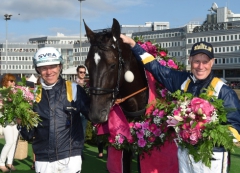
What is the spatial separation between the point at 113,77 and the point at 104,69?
0.15 meters

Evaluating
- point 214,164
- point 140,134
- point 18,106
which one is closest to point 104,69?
point 18,106

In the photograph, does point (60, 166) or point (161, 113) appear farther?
point (161, 113)

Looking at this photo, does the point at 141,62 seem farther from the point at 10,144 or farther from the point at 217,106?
the point at 10,144

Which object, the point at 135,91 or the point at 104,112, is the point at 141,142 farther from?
the point at 104,112

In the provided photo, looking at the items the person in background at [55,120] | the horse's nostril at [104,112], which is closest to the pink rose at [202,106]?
the horse's nostril at [104,112]

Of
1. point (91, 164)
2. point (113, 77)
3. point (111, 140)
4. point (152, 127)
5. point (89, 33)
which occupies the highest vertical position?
point (89, 33)

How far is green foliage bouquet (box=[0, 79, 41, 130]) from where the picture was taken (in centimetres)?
337

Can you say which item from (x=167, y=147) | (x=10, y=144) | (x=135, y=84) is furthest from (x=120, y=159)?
(x=10, y=144)

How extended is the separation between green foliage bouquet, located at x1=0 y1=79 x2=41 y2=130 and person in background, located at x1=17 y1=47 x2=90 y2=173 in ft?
0.25

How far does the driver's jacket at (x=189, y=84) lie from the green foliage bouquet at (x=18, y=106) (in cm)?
126

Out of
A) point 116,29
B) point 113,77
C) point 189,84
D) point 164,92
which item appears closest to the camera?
point 189,84

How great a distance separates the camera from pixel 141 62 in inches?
162

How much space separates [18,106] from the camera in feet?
11.2

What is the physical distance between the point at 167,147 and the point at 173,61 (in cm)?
135
